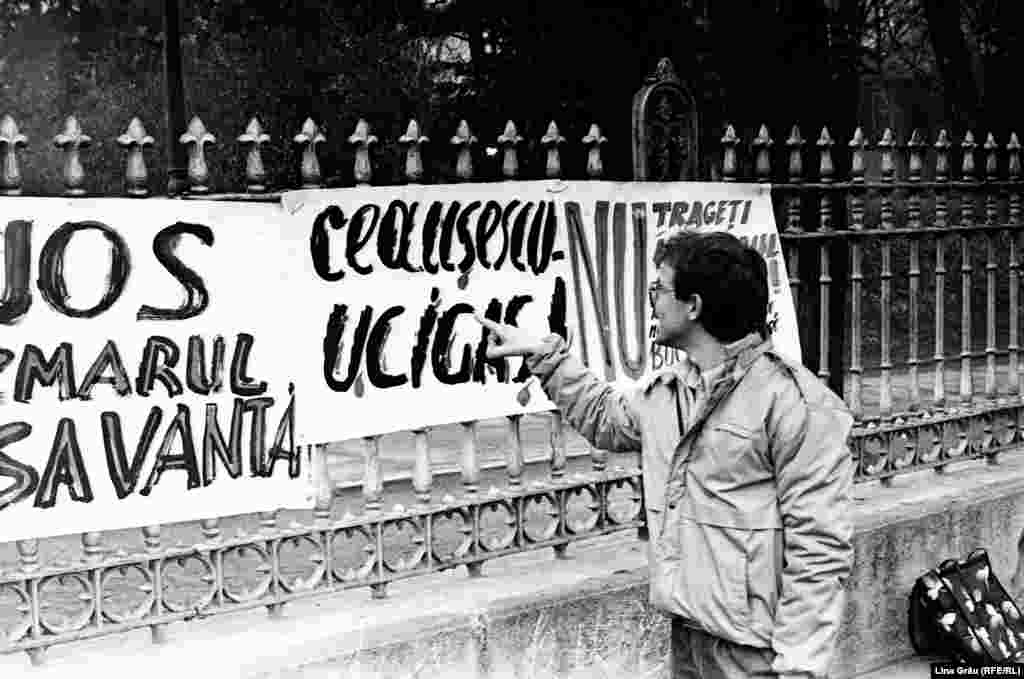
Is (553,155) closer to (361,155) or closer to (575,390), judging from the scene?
(361,155)

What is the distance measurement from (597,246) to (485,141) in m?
7.51

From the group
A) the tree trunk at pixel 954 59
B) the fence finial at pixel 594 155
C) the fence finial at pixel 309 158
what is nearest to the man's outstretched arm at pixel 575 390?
the fence finial at pixel 309 158

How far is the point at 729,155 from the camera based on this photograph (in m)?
5.86

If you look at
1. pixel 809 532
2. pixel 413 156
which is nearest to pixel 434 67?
pixel 413 156

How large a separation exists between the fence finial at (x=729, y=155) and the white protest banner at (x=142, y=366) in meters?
2.04

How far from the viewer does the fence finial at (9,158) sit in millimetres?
4012

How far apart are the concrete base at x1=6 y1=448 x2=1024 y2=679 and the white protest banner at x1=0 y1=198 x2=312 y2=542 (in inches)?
14.7

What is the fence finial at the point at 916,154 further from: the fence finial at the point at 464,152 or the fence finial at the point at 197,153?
the fence finial at the point at 197,153

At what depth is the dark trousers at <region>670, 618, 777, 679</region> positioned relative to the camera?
3.67 m

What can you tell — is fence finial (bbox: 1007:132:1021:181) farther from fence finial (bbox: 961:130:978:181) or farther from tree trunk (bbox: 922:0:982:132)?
tree trunk (bbox: 922:0:982:132)

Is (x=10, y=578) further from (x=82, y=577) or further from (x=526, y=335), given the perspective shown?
(x=526, y=335)

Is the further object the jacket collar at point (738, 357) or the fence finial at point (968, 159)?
the fence finial at point (968, 159)

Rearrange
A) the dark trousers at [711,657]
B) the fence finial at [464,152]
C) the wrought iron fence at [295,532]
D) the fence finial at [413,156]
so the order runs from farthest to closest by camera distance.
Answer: the fence finial at [464,152]
the fence finial at [413,156]
the wrought iron fence at [295,532]
the dark trousers at [711,657]

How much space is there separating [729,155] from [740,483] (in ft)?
8.02
